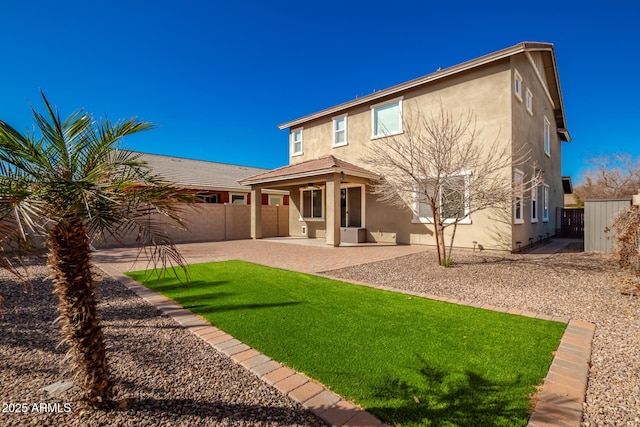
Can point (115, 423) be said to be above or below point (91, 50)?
below

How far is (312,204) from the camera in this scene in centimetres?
1839

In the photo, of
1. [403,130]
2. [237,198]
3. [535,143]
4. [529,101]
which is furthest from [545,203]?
[237,198]

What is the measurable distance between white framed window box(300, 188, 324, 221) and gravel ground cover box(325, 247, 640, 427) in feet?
25.8

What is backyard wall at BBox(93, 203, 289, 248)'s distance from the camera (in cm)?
1708

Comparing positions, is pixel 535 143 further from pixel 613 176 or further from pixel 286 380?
pixel 613 176

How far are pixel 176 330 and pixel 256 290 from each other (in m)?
2.19

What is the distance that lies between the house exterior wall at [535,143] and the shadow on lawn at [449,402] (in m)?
10.1

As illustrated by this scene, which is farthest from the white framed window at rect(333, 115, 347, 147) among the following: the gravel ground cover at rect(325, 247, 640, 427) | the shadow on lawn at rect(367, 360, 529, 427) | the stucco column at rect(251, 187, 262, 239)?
the shadow on lawn at rect(367, 360, 529, 427)

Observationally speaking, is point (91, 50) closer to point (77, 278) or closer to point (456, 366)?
point (77, 278)

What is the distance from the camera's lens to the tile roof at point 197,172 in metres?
20.8

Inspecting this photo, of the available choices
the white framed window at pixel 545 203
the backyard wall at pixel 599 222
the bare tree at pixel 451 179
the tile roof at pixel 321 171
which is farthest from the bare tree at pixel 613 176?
the tile roof at pixel 321 171

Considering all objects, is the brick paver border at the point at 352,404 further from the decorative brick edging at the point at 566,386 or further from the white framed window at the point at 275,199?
the white framed window at the point at 275,199

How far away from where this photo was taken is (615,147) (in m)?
26.9

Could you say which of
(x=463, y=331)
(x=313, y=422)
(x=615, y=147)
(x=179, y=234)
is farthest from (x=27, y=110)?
(x=615, y=147)
